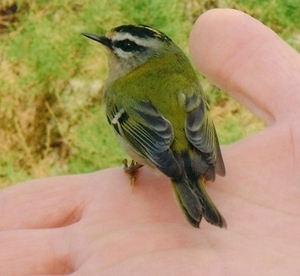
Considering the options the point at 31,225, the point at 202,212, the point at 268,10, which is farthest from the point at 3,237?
the point at 268,10

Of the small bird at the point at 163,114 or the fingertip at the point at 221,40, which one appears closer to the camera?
the small bird at the point at 163,114

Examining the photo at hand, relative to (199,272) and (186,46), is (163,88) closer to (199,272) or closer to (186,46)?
(199,272)

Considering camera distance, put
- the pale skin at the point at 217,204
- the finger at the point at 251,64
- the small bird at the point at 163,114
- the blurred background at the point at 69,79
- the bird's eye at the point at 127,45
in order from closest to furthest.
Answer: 1. the pale skin at the point at 217,204
2. the small bird at the point at 163,114
3. the finger at the point at 251,64
4. the bird's eye at the point at 127,45
5. the blurred background at the point at 69,79

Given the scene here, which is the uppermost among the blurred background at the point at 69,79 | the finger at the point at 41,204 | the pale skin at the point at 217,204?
the pale skin at the point at 217,204

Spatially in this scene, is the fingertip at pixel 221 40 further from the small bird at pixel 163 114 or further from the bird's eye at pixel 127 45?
the bird's eye at pixel 127 45

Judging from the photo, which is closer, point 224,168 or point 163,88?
point 224,168

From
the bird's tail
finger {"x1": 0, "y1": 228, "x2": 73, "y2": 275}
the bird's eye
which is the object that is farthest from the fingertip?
finger {"x1": 0, "y1": 228, "x2": 73, "y2": 275}

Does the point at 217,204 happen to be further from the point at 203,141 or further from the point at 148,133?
the point at 148,133

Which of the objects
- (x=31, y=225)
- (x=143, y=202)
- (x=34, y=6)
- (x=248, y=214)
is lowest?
(x=34, y=6)

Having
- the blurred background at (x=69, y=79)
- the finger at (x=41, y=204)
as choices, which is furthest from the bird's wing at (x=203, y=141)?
the blurred background at (x=69, y=79)

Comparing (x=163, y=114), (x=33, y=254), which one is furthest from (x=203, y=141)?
(x=33, y=254)
